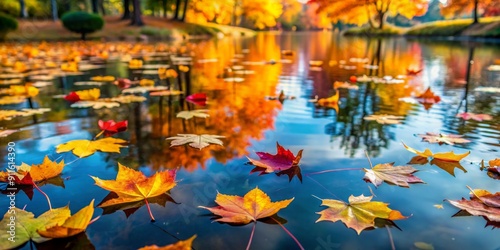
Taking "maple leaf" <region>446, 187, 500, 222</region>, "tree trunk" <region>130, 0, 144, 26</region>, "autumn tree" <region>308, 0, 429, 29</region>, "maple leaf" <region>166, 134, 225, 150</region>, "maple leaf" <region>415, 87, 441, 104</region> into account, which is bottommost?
"maple leaf" <region>446, 187, 500, 222</region>

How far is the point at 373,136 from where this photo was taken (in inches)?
69.9

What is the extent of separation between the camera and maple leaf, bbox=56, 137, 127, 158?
4.94 feet

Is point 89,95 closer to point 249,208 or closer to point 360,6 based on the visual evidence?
point 249,208

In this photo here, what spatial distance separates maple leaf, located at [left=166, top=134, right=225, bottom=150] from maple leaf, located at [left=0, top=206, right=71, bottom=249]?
686 millimetres

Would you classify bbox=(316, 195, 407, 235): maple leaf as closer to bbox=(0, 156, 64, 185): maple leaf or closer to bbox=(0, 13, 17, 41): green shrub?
bbox=(0, 156, 64, 185): maple leaf

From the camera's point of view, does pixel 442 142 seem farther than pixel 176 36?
No

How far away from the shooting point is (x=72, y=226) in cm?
84

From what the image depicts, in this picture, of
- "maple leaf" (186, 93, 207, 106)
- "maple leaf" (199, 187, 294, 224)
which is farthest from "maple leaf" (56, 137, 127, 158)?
"maple leaf" (186, 93, 207, 106)

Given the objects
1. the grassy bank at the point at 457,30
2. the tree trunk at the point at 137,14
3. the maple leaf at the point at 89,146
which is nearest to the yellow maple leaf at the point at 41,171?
the maple leaf at the point at 89,146

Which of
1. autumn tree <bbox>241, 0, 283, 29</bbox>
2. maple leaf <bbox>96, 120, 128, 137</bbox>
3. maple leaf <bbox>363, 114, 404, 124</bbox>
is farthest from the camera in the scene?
autumn tree <bbox>241, 0, 283, 29</bbox>

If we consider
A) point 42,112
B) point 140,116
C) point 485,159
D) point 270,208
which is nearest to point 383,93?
point 485,159

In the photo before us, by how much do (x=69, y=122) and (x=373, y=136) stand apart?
1776 millimetres

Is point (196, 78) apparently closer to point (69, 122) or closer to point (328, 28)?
point (69, 122)

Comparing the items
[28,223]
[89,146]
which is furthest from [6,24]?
[28,223]
